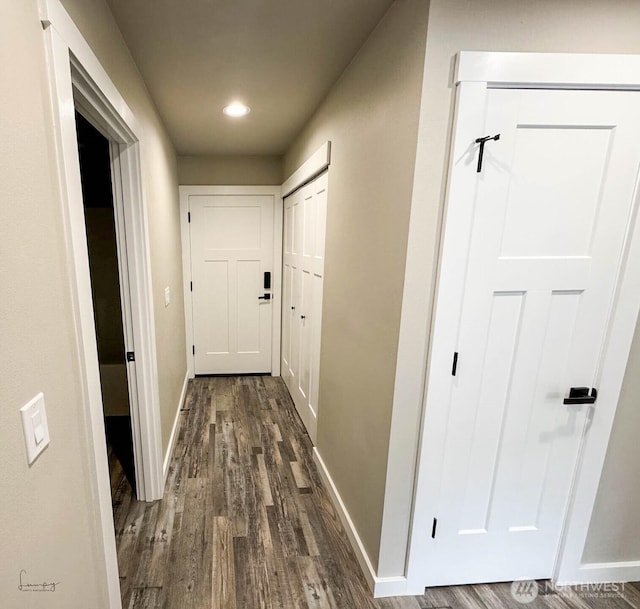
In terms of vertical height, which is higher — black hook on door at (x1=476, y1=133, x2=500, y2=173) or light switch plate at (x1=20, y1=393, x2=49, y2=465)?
black hook on door at (x1=476, y1=133, x2=500, y2=173)

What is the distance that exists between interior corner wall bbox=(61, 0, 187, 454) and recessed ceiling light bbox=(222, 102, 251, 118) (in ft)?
1.46

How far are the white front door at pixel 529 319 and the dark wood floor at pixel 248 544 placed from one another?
1.01ft

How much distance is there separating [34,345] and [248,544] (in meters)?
1.47

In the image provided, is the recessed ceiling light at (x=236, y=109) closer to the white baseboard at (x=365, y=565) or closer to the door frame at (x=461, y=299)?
the door frame at (x=461, y=299)

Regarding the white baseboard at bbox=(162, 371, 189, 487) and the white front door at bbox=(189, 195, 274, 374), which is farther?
the white front door at bbox=(189, 195, 274, 374)

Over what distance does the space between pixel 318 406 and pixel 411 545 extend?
41.5 inches

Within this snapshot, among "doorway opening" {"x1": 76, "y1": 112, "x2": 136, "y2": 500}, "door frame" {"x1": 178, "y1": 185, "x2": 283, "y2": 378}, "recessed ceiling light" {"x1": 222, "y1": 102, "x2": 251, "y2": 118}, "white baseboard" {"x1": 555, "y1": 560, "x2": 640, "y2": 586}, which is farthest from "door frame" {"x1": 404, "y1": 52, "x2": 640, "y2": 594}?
"door frame" {"x1": 178, "y1": 185, "x2": 283, "y2": 378}

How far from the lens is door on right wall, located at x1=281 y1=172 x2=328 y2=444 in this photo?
232 cm

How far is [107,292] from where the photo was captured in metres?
2.72

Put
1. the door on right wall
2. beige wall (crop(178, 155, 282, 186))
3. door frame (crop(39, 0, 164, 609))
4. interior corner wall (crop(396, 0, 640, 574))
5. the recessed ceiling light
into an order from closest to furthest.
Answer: door frame (crop(39, 0, 164, 609)), interior corner wall (crop(396, 0, 640, 574)), the recessed ceiling light, the door on right wall, beige wall (crop(178, 155, 282, 186))

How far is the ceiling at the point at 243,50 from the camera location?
1237mm

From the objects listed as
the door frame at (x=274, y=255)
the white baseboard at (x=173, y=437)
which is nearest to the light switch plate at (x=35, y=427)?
the white baseboard at (x=173, y=437)

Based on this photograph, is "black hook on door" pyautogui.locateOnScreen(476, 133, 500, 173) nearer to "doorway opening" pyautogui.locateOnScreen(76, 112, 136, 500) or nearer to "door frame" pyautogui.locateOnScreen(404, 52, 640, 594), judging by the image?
"door frame" pyautogui.locateOnScreen(404, 52, 640, 594)

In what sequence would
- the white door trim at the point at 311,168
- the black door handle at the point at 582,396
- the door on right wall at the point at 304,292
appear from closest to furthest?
the black door handle at the point at 582,396 → the white door trim at the point at 311,168 → the door on right wall at the point at 304,292
